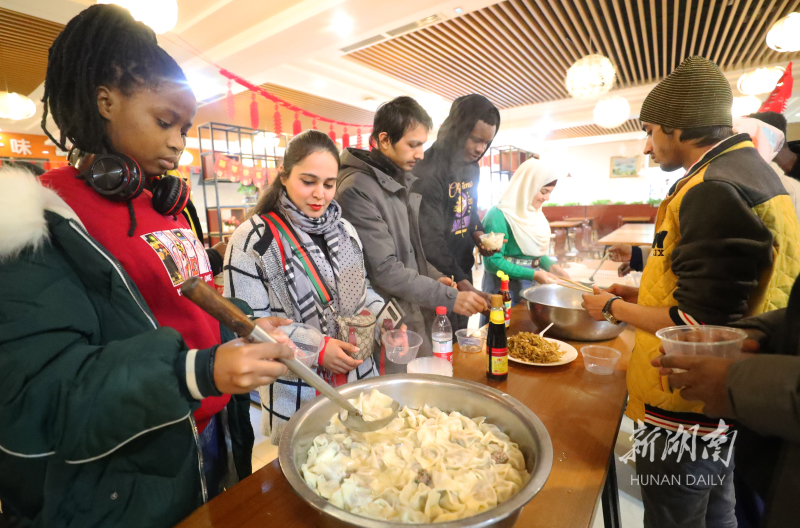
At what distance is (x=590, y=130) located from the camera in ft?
38.0

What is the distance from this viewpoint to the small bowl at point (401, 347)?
4.68ft

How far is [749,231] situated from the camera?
107 cm

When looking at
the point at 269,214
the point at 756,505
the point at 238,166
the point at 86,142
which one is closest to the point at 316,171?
the point at 269,214

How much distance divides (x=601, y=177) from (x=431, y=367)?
15.4 meters

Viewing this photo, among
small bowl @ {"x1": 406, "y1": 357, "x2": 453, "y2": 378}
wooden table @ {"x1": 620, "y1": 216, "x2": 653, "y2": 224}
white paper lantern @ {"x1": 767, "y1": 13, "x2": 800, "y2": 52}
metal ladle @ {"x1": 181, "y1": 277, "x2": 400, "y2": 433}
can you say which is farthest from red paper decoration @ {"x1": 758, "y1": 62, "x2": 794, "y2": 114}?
metal ladle @ {"x1": 181, "y1": 277, "x2": 400, "y2": 433}

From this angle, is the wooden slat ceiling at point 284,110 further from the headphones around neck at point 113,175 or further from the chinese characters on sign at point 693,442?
the chinese characters on sign at point 693,442

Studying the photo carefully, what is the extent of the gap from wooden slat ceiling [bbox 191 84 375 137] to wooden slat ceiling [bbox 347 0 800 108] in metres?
1.88

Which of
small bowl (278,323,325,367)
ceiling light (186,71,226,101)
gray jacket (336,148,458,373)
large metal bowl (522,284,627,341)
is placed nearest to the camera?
small bowl (278,323,325,367)

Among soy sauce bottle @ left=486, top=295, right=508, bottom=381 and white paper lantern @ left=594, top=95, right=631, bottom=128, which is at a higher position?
white paper lantern @ left=594, top=95, right=631, bottom=128

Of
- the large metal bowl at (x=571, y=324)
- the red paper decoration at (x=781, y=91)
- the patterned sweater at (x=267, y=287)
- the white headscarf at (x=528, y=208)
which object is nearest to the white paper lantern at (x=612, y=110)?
the red paper decoration at (x=781, y=91)

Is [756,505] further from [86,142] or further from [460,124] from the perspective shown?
[86,142]

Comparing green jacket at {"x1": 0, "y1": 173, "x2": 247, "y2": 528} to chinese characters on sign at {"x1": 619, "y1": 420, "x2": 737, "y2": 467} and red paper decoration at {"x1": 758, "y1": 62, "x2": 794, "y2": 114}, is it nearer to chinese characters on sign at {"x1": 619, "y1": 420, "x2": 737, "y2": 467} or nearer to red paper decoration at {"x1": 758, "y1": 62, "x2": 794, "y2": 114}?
chinese characters on sign at {"x1": 619, "y1": 420, "x2": 737, "y2": 467}

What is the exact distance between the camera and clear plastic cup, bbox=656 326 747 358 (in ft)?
2.90

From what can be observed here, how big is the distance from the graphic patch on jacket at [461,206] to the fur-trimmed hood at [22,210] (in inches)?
85.2
